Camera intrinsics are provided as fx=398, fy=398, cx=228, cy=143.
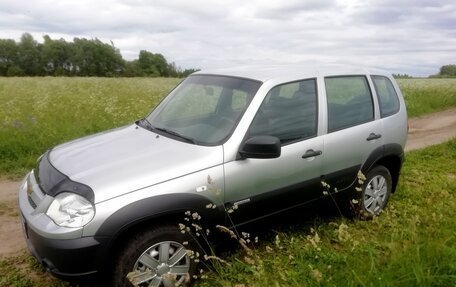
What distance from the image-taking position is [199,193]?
318cm

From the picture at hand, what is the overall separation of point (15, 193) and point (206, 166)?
414cm

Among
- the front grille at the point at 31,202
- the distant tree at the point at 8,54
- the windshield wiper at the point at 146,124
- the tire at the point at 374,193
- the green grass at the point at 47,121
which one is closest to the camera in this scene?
the front grille at the point at 31,202

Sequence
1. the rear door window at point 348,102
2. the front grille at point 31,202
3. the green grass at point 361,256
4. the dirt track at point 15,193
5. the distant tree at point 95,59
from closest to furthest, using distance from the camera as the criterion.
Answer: the green grass at point 361,256 < the front grille at point 31,202 < the rear door window at point 348,102 < the dirt track at point 15,193 < the distant tree at point 95,59

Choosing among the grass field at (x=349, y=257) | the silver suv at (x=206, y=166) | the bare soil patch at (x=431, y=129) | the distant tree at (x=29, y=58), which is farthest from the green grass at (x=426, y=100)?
the distant tree at (x=29, y=58)

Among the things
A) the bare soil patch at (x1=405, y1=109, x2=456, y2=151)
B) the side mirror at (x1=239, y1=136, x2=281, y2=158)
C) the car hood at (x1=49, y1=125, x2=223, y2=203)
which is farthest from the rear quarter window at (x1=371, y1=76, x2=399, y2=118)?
the bare soil patch at (x1=405, y1=109, x2=456, y2=151)

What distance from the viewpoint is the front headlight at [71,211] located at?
9.28ft

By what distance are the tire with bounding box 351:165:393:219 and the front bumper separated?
2.93m

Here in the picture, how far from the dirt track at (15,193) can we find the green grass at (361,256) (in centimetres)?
232

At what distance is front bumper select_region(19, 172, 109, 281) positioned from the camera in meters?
2.79

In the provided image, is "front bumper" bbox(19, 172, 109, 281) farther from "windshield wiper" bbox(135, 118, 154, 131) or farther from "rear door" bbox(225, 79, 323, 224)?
"windshield wiper" bbox(135, 118, 154, 131)

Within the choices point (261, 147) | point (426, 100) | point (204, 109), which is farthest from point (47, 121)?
point (426, 100)

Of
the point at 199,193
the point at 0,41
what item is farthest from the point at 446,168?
the point at 0,41

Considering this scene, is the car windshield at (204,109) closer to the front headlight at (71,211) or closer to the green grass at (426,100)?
the front headlight at (71,211)

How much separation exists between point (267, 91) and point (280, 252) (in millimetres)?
1590
